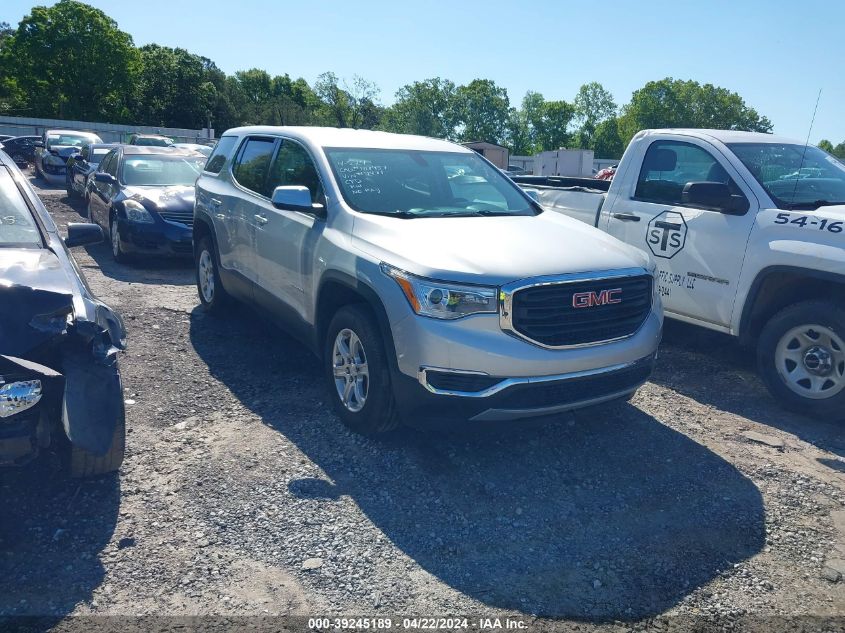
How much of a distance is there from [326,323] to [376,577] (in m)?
2.04

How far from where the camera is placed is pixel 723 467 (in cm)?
434

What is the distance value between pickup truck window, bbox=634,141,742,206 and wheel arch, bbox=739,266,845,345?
901mm

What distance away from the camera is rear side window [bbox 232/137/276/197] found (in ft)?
19.3

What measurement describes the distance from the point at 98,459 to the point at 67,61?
6639 centimetres

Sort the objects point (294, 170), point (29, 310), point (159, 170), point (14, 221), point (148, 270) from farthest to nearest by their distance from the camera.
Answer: point (159, 170), point (148, 270), point (294, 170), point (14, 221), point (29, 310)

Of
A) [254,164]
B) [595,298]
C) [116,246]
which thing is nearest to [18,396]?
[595,298]

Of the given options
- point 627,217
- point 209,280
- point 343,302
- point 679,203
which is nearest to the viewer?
point 343,302

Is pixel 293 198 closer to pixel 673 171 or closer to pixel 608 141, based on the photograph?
pixel 673 171

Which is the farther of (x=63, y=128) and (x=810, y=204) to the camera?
(x=63, y=128)

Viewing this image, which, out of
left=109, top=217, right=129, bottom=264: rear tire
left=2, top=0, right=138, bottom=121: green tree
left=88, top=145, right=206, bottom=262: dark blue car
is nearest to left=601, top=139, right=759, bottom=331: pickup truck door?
left=88, top=145, right=206, bottom=262: dark blue car

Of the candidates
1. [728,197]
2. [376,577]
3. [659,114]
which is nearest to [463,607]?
[376,577]

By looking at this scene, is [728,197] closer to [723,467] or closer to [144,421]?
[723,467]

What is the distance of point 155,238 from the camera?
9.48 metres

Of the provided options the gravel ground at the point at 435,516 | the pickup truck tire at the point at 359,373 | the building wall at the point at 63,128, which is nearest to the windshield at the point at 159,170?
the gravel ground at the point at 435,516
